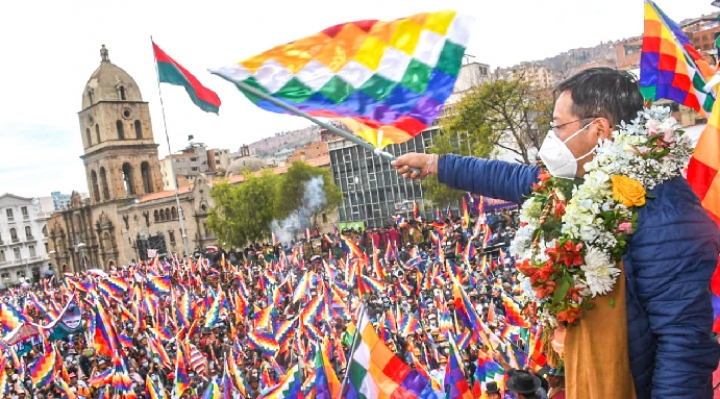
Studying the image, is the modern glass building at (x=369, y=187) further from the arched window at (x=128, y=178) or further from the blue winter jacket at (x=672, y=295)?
the blue winter jacket at (x=672, y=295)

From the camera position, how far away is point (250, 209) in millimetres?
51500

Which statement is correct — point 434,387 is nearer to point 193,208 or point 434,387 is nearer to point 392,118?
point 392,118

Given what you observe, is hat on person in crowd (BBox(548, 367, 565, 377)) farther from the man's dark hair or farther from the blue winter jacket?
the man's dark hair

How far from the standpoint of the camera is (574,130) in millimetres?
2168

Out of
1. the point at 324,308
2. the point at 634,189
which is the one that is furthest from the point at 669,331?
the point at 324,308

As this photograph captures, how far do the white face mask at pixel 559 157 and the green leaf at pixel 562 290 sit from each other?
1.45 ft

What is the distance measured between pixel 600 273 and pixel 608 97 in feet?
2.18

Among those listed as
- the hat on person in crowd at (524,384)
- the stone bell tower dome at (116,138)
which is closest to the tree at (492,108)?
the hat on person in crowd at (524,384)

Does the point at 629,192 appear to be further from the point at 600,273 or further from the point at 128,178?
the point at 128,178

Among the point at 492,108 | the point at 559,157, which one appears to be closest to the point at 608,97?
the point at 559,157

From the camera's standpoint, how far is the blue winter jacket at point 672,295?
177cm

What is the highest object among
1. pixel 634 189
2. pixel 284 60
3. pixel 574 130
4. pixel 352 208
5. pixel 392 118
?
pixel 284 60

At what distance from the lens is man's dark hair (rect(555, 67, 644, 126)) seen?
212 centimetres

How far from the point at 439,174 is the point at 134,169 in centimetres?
7451
